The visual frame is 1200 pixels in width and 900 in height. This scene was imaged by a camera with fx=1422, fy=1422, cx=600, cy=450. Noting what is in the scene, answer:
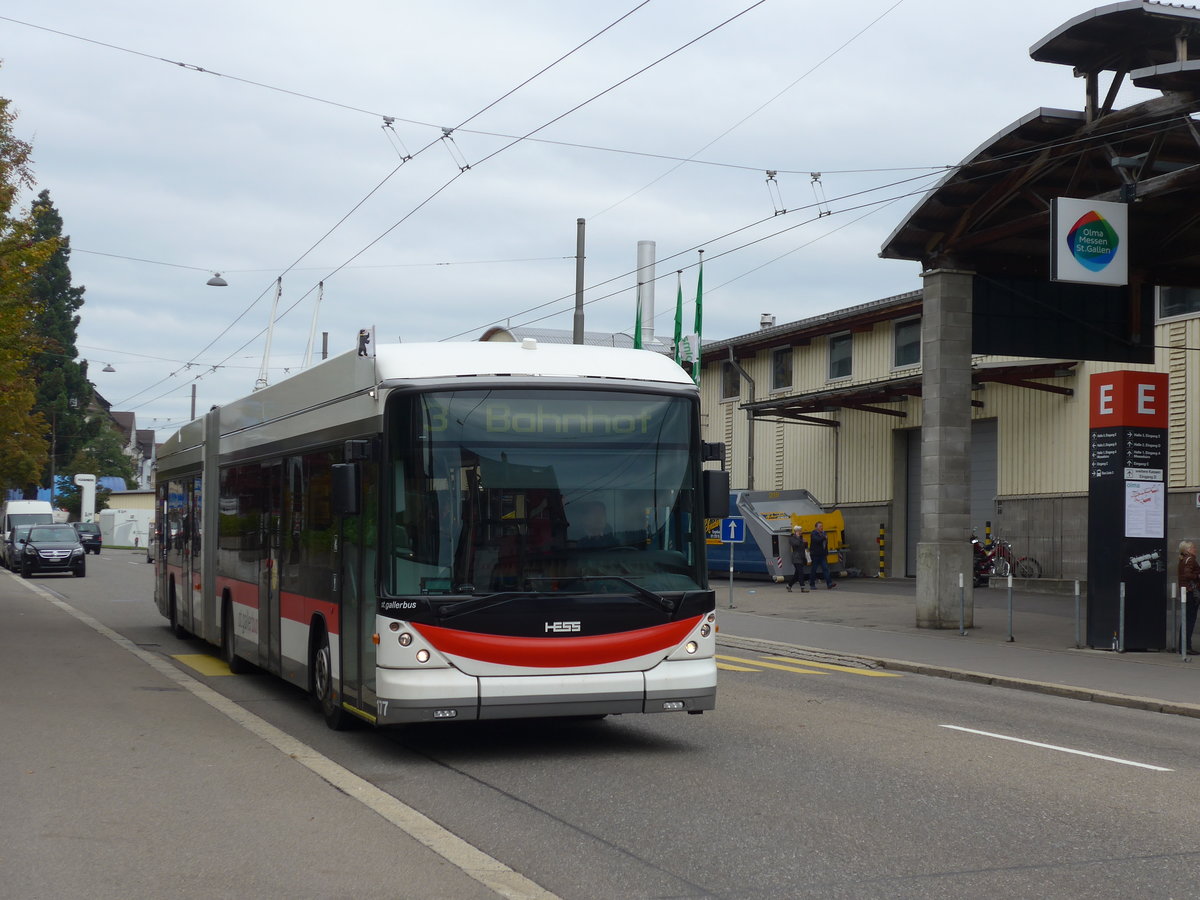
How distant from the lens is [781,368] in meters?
44.9

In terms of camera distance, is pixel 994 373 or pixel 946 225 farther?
pixel 994 373

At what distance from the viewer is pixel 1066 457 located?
107 ft

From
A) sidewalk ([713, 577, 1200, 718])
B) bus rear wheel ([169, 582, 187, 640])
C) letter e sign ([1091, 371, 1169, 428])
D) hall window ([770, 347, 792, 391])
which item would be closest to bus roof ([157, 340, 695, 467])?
sidewalk ([713, 577, 1200, 718])

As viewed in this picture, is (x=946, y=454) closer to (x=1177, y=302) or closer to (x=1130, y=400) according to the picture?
(x=1130, y=400)

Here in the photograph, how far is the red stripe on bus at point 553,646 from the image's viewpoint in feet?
30.2

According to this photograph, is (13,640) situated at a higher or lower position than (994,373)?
lower

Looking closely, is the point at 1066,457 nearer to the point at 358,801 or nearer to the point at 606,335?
the point at 358,801

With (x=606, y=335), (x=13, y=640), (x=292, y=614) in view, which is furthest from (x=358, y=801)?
(x=606, y=335)

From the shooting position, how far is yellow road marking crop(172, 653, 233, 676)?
51.7 ft

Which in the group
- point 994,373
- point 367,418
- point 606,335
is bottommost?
point 367,418

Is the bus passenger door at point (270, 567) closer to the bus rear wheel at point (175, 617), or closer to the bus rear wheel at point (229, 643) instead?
the bus rear wheel at point (229, 643)

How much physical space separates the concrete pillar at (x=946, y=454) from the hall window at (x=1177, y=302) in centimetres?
806

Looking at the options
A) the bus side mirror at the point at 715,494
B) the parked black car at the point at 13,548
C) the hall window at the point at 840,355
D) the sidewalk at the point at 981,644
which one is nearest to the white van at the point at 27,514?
the parked black car at the point at 13,548

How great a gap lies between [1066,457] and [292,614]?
24.5m
